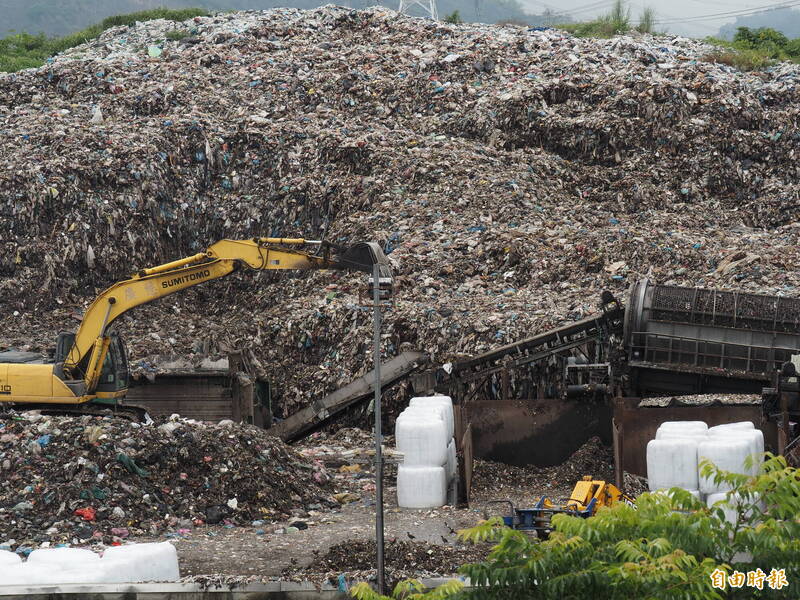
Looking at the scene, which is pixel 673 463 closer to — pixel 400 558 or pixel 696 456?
pixel 696 456

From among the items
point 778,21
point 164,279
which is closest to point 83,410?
point 164,279

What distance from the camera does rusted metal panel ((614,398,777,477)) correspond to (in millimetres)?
10719

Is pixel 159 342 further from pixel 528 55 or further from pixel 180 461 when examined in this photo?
pixel 528 55

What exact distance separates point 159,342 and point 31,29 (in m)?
60.2

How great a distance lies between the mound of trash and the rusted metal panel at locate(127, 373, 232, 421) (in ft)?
6.90

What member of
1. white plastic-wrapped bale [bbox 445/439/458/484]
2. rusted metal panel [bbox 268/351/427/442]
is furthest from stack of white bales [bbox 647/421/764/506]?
rusted metal panel [bbox 268/351/427/442]

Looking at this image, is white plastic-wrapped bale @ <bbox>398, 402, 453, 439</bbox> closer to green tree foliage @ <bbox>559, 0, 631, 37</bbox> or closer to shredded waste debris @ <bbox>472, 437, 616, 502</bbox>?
shredded waste debris @ <bbox>472, 437, 616, 502</bbox>

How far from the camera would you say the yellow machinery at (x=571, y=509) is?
874 centimetres

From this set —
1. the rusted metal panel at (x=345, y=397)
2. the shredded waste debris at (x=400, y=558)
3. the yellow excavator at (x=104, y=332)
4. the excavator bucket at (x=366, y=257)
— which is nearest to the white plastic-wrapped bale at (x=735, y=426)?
the shredded waste debris at (x=400, y=558)

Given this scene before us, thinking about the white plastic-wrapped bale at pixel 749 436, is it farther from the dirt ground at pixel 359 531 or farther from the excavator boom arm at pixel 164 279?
the excavator boom arm at pixel 164 279

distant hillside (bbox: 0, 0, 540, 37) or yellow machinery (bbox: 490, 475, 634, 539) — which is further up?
distant hillside (bbox: 0, 0, 540, 37)

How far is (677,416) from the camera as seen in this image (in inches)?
424

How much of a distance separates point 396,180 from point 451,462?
8.74 meters

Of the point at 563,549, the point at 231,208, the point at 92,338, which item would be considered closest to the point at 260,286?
the point at 231,208
